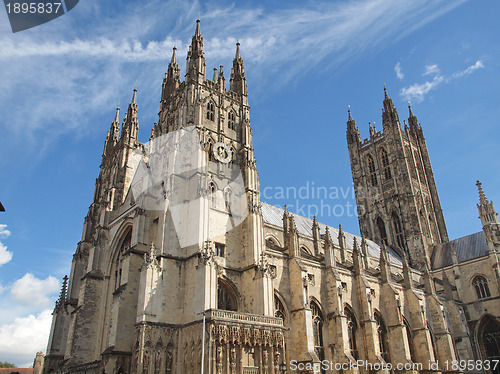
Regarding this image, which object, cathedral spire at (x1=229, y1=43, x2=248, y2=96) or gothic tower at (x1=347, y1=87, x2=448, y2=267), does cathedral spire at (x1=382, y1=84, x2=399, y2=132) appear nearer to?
gothic tower at (x1=347, y1=87, x2=448, y2=267)

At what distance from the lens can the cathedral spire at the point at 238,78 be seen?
129 feet

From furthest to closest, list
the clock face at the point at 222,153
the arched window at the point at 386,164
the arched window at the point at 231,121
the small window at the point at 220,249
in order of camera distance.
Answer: the arched window at the point at 386,164 → the arched window at the point at 231,121 → the clock face at the point at 222,153 → the small window at the point at 220,249

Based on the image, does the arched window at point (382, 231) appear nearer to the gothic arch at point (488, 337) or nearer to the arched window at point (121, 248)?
the gothic arch at point (488, 337)

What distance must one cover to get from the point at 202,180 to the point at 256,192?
4.94m

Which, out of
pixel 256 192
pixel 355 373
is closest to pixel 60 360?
pixel 256 192

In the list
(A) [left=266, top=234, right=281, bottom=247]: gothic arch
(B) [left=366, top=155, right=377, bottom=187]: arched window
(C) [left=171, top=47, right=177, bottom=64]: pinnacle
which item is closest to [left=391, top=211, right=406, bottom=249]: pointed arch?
(B) [left=366, top=155, right=377, bottom=187]: arched window

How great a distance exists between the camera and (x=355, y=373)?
94.8ft

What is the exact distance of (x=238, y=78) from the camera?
40.0m

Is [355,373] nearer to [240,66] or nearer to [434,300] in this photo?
[434,300]

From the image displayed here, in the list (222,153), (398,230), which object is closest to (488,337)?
(398,230)

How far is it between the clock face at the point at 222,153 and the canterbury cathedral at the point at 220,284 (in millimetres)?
113

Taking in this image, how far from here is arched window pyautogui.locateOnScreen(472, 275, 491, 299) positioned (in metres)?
47.0

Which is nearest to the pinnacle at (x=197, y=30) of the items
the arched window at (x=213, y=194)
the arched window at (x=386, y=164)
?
the arched window at (x=213, y=194)

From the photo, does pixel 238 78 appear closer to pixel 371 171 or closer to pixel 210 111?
pixel 210 111
